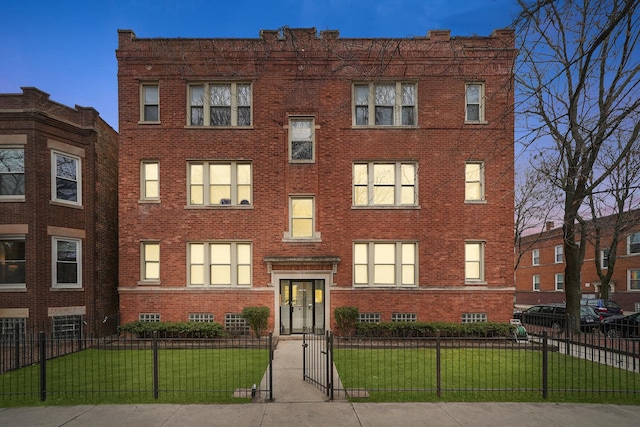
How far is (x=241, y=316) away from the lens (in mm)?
15336

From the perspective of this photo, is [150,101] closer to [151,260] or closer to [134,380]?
[151,260]

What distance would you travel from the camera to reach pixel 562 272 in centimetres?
3638

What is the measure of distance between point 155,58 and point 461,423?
1713 cm

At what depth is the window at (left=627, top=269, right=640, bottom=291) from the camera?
98.4 feet

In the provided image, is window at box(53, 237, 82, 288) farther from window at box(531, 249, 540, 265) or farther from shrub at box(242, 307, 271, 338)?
window at box(531, 249, 540, 265)

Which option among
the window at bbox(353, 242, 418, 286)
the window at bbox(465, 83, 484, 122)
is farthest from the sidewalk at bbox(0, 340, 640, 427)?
the window at bbox(465, 83, 484, 122)

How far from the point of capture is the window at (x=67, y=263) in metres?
15.4

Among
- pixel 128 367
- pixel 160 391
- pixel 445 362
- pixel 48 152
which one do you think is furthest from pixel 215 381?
pixel 48 152

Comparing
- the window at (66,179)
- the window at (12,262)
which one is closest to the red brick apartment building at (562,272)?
the window at (66,179)

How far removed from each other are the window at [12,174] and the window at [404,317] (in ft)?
53.1

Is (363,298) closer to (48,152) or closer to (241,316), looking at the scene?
(241,316)

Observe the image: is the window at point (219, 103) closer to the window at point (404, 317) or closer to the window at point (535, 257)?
the window at point (404, 317)

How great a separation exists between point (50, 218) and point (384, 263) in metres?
14.2

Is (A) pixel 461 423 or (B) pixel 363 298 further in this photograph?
(B) pixel 363 298
